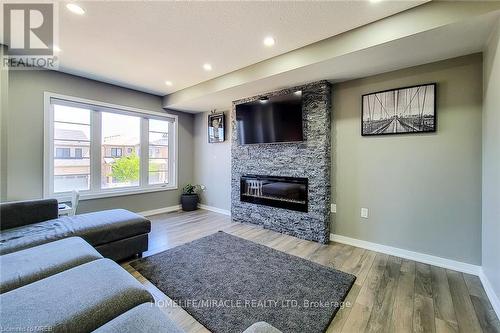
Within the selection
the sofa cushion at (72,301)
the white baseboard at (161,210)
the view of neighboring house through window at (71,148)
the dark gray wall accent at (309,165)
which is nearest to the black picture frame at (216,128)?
the dark gray wall accent at (309,165)

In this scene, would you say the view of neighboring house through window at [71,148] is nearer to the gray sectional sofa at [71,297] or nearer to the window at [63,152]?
the window at [63,152]

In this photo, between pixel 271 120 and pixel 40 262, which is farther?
pixel 271 120

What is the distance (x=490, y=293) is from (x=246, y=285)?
212cm

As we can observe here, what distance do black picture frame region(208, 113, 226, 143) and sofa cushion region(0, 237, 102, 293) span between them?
3253 mm

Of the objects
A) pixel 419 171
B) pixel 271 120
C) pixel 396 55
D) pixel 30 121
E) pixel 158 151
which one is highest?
pixel 396 55

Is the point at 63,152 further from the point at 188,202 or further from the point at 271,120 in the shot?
the point at 271,120

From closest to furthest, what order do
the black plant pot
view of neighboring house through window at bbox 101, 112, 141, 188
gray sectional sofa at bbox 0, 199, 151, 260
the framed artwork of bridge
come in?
gray sectional sofa at bbox 0, 199, 151, 260 → the framed artwork of bridge → view of neighboring house through window at bbox 101, 112, 141, 188 → the black plant pot

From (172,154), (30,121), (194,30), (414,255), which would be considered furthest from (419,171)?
(30,121)

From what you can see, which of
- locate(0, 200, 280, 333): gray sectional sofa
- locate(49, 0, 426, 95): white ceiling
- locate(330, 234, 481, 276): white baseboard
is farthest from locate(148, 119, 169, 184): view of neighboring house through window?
locate(330, 234, 481, 276): white baseboard

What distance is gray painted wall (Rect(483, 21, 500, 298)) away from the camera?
1.75 m

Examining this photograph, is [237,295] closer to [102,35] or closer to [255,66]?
[255,66]

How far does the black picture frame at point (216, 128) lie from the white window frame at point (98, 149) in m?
0.81

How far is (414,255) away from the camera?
257 cm

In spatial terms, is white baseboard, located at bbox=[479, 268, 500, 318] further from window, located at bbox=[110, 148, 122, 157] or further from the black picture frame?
window, located at bbox=[110, 148, 122, 157]
